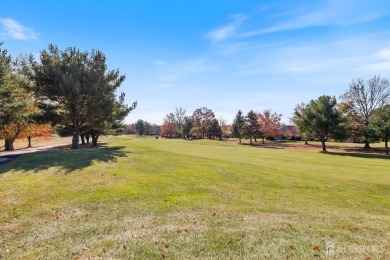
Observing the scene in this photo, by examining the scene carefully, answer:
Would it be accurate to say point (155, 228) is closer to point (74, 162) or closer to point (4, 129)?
point (74, 162)

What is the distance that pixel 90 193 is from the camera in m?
12.4

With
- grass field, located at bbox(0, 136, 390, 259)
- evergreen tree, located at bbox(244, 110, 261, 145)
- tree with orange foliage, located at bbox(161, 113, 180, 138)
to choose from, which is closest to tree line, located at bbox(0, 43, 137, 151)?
grass field, located at bbox(0, 136, 390, 259)

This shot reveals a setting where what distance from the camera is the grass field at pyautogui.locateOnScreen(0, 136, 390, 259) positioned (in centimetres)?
699

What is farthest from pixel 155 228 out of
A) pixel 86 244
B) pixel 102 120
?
pixel 102 120

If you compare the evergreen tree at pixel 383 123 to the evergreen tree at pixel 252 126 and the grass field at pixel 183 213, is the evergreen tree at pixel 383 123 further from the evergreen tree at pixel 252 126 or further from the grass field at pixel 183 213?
the grass field at pixel 183 213

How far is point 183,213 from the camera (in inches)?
402

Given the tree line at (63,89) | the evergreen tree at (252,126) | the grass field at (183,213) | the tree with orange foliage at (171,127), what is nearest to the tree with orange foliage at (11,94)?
the tree line at (63,89)

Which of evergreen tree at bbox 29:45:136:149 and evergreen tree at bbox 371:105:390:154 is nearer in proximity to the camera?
evergreen tree at bbox 29:45:136:149

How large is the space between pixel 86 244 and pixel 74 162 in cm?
1288

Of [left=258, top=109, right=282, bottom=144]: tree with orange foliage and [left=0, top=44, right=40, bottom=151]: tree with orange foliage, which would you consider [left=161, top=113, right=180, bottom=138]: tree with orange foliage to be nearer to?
[left=258, top=109, right=282, bottom=144]: tree with orange foliage

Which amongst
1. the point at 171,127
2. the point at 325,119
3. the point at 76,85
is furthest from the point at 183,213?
the point at 171,127

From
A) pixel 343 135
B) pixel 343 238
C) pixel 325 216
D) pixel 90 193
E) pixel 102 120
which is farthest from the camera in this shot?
pixel 343 135

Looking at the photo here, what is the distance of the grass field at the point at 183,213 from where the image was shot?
6.99 m

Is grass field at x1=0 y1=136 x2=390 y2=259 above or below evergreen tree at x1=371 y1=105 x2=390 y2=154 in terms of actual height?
below
